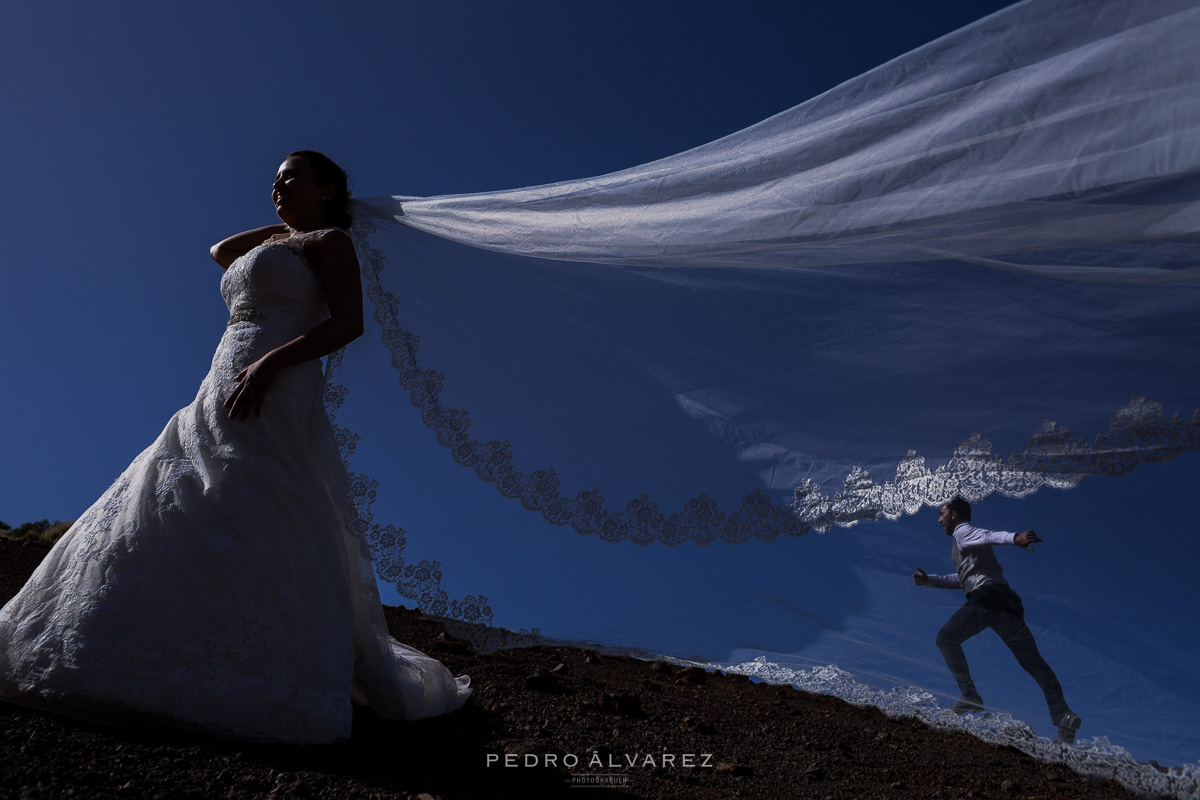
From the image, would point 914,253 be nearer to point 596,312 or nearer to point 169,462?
point 596,312

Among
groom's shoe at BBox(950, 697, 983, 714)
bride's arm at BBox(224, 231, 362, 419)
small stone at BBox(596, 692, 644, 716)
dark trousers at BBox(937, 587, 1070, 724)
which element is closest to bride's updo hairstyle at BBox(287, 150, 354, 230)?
bride's arm at BBox(224, 231, 362, 419)

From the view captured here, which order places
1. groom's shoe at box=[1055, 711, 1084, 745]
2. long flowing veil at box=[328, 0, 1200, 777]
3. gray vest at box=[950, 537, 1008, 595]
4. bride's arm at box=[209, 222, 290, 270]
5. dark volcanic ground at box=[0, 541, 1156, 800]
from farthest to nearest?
bride's arm at box=[209, 222, 290, 270], gray vest at box=[950, 537, 1008, 595], groom's shoe at box=[1055, 711, 1084, 745], long flowing veil at box=[328, 0, 1200, 777], dark volcanic ground at box=[0, 541, 1156, 800]

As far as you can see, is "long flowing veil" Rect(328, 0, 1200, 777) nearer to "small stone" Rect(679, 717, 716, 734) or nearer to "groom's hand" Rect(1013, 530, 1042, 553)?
"groom's hand" Rect(1013, 530, 1042, 553)

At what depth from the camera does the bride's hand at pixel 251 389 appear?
2.51m

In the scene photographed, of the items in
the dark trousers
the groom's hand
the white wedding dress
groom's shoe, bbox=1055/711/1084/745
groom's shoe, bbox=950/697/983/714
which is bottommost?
groom's shoe, bbox=1055/711/1084/745

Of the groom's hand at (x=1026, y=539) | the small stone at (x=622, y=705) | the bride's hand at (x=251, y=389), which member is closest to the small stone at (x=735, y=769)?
the small stone at (x=622, y=705)

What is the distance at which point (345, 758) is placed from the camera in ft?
7.09

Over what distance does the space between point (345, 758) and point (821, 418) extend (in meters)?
1.94

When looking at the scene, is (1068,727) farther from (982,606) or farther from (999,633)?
(982,606)

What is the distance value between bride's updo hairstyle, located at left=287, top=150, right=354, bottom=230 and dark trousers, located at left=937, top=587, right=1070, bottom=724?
302 centimetres

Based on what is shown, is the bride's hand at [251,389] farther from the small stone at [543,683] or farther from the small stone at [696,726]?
the small stone at [696,726]

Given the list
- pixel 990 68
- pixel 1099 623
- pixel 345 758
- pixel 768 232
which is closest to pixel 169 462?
pixel 345 758

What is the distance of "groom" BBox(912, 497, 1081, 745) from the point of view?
2.36 m

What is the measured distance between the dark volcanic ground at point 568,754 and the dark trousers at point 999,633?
0.23 meters
